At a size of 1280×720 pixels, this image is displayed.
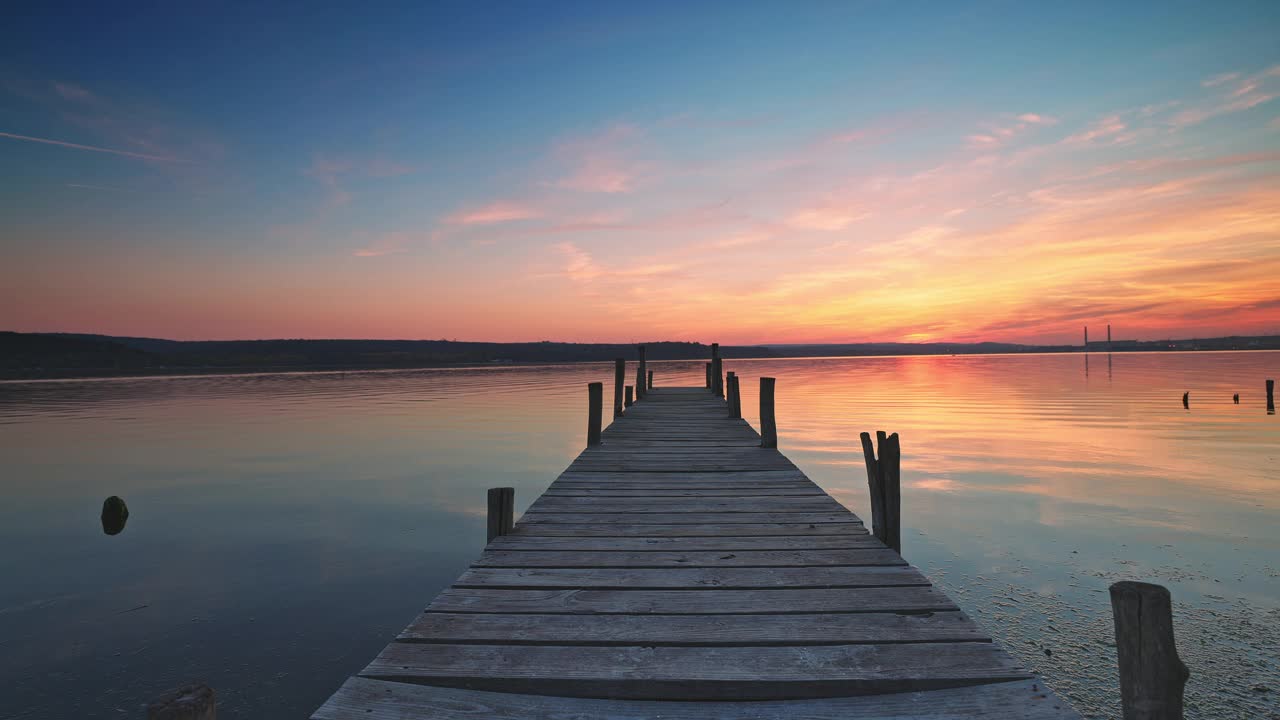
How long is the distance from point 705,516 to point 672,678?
11.0 ft

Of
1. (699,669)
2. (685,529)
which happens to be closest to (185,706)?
(699,669)

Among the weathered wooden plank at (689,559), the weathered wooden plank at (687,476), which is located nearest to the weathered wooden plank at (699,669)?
the weathered wooden plank at (689,559)

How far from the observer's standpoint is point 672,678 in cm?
311

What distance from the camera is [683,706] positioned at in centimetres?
303

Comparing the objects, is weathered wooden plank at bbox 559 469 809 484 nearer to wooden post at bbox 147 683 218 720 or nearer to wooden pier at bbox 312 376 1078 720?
wooden pier at bbox 312 376 1078 720

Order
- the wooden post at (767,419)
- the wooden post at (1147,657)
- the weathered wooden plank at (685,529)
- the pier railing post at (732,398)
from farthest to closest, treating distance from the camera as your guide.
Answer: the pier railing post at (732,398), the wooden post at (767,419), the weathered wooden plank at (685,529), the wooden post at (1147,657)

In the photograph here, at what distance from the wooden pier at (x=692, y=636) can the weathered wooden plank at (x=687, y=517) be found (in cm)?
4

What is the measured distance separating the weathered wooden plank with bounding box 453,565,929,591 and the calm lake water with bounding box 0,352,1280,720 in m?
2.10

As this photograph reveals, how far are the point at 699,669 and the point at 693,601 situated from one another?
90cm

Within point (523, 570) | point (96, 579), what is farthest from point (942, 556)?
point (96, 579)

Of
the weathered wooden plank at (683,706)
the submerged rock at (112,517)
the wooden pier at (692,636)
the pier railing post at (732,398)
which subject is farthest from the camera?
the pier railing post at (732,398)

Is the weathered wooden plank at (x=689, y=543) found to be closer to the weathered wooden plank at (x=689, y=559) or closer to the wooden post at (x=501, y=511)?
the weathered wooden plank at (x=689, y=559)

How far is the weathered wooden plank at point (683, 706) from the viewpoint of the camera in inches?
112

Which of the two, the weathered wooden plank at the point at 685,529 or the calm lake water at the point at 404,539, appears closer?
the calm lake water at the point at 404,539
